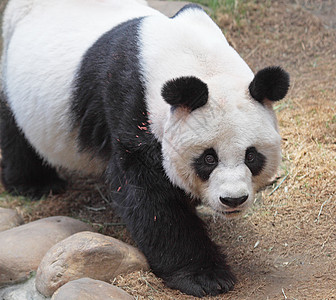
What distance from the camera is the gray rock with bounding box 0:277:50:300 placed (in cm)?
354

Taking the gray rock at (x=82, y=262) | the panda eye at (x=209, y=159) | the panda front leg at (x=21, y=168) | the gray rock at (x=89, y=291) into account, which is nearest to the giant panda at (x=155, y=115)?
the panda eye at (x=209, y=159)

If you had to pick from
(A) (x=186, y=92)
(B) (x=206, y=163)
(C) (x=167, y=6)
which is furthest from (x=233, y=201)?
A: (C) (x=167, y=6)

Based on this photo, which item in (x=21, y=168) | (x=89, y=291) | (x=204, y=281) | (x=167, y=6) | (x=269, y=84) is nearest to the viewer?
(x=89, y=291)

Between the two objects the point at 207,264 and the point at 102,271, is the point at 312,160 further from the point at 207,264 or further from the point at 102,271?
the point at 102,271

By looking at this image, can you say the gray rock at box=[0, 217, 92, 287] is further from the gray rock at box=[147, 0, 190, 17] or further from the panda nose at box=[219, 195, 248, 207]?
the gray rock at box=[147, 0, 190, 17]

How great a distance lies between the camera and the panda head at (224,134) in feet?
10.2

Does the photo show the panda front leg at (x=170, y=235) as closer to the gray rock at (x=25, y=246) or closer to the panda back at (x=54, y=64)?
the gray rock at (x=25, y=246)

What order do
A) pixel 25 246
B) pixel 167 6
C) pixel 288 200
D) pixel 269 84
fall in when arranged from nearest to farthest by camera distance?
pixel 269 84 → pixel 25 246 → pixel 288 200 → pixel 167 6

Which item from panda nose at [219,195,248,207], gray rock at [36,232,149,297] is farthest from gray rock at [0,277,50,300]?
panda nose at [219,195,248,207]

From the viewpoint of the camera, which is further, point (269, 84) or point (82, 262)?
point (82, 262)

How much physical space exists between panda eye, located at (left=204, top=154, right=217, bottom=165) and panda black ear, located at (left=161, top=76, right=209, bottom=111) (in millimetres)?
311

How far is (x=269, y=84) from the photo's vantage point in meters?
3.18

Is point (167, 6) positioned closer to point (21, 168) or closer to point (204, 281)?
point (21, 168)

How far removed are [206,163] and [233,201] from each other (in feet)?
0.94
